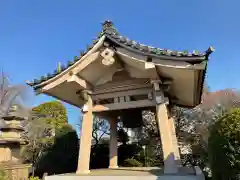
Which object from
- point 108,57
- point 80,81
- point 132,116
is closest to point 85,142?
point 80,81

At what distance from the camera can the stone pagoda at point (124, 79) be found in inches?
221

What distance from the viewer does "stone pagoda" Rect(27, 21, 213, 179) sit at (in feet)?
18.4

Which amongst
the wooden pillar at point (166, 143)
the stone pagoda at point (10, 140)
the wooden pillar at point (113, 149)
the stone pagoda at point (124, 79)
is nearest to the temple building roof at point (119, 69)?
the stone pagoda at point (124, 79)

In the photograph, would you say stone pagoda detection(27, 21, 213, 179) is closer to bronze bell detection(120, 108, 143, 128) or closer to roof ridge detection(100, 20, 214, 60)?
roof ridge detection(100, 20, 214, 60)

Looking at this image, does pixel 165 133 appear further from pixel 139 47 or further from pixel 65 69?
pixel 65 69

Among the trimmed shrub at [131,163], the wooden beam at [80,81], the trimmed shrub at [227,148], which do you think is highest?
the wooden beam at [80,81]

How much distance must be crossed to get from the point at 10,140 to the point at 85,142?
11.7ft

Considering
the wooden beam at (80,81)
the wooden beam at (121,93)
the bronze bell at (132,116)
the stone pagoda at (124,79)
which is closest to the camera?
the stone pagoda at (124,79)

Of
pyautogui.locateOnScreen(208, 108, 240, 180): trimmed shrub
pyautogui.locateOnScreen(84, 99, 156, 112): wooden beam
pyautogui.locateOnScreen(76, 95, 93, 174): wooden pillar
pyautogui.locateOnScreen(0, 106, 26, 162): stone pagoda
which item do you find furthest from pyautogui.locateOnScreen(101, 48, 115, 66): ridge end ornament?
pyautogui.locateOnScreen(0, 106, 26, 162): stone pagoda

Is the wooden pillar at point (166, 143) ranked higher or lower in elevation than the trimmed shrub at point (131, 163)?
higher

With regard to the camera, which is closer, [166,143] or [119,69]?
[166,143]

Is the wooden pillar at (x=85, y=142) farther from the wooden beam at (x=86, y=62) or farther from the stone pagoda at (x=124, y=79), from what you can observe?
the wooden beam at (x=86, y=62)

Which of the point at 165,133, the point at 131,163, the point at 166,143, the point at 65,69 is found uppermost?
the point at 65,69

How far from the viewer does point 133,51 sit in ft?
19.9
